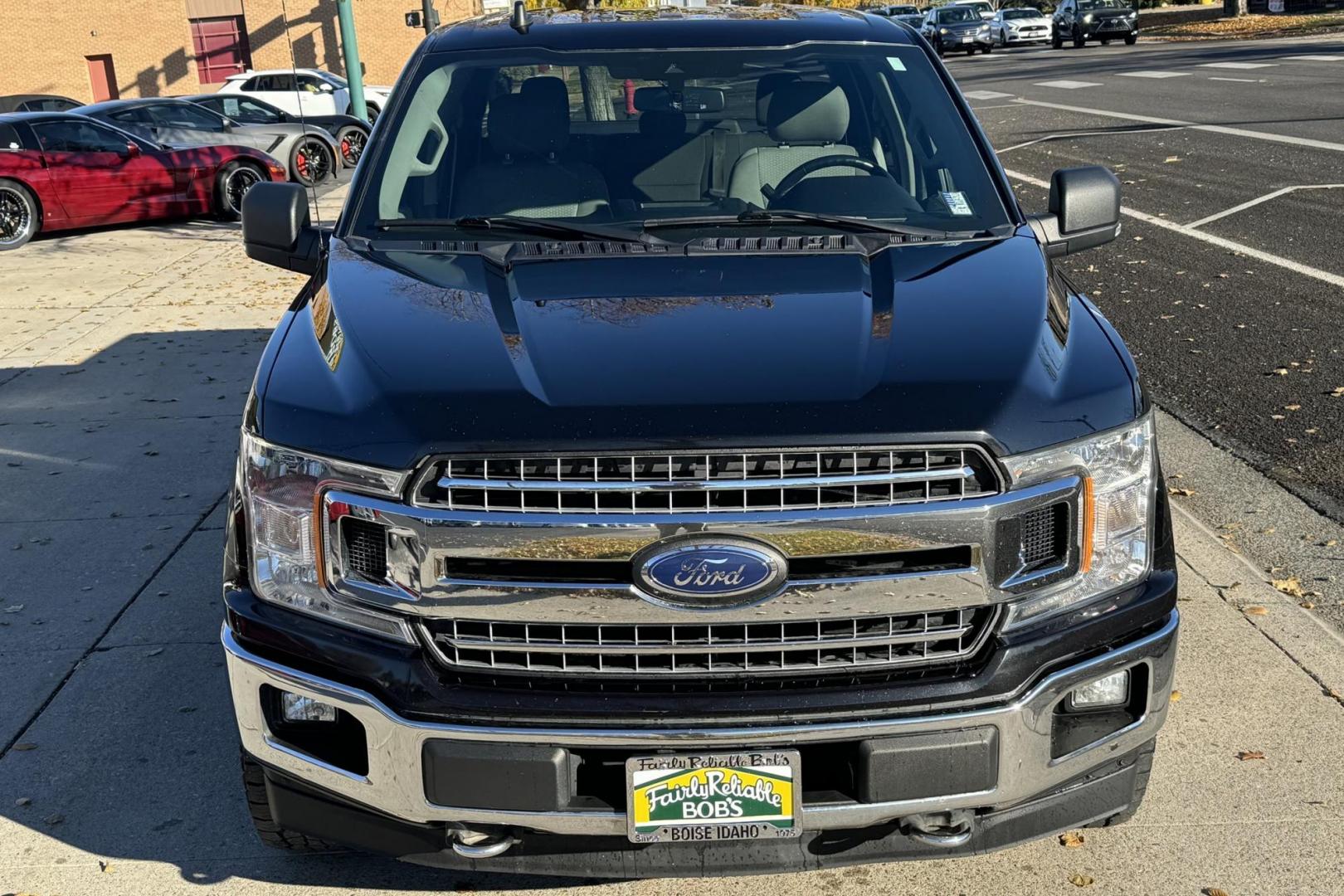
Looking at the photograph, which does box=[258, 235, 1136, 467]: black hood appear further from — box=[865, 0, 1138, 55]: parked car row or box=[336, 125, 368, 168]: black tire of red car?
box=[865, 0, 1138, 55]: parked car row

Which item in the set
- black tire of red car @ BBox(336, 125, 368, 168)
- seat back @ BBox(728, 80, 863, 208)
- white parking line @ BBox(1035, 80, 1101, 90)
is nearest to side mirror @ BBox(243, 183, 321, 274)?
seat back @ BBox(728, 80, 863, 208)

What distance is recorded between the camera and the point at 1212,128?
1902cm

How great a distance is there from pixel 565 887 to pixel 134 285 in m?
10.4

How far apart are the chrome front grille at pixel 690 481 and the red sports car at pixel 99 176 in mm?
14358

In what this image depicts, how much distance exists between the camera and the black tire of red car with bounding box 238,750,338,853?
3140 millimetres

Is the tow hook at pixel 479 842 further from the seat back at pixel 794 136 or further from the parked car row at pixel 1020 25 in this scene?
the parked car row at pixel 1020 25

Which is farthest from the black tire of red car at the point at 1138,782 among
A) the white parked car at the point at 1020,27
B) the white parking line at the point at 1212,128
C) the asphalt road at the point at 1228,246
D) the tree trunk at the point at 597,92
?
the white parked car at the point at 1020,27

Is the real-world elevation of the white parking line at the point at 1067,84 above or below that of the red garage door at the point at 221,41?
below

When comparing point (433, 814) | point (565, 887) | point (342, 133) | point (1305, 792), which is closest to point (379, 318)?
point (433, 814)

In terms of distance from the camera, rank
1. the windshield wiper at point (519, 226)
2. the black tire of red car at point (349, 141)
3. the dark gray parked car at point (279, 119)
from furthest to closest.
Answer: the black tire of red car at point (349, 141) → the dark gray parked car at point (279, 119) → the windshield wiper at point (519, 226)

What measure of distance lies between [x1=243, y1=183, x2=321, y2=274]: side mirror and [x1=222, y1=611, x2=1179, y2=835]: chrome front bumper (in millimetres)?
1723

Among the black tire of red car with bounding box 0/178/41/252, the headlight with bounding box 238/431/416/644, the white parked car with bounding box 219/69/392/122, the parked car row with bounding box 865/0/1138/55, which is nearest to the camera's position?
the headlight with bounding box 238/431/416/644

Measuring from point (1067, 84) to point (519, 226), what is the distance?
1128 inches

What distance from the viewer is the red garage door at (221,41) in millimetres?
49469
